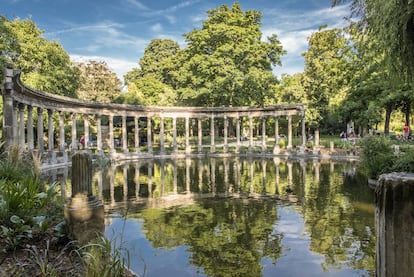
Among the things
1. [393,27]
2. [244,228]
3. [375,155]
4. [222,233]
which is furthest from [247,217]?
[375,155]

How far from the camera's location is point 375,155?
688 inches

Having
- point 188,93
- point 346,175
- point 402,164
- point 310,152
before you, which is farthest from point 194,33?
point 402,164

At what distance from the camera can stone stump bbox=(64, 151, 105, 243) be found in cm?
650

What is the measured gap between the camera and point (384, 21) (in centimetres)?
1050

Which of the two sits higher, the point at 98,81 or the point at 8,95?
the point at 98,81

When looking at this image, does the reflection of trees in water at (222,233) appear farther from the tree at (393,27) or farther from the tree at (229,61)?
the tree at (229,61)

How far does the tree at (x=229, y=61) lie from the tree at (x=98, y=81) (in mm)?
18651

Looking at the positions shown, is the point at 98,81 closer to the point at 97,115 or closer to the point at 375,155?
the point at 97,115

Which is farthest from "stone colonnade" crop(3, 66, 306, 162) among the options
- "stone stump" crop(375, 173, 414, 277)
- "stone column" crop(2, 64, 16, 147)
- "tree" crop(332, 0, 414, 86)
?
"stone stump" crop(375, 173, 414, 277)

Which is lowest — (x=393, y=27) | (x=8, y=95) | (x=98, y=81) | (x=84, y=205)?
(x=84, y=205)

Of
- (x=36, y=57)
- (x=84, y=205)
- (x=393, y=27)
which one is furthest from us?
(x=36, y=57)

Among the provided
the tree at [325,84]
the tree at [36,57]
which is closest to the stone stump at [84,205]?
the tree at [36,57]

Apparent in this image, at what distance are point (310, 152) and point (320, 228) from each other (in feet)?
92.3

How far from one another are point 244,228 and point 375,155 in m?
10.8
